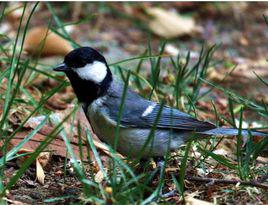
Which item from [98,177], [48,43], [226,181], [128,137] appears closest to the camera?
[226,181]

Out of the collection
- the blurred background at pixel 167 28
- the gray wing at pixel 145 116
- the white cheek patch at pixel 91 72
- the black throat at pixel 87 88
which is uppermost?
the white cheek patch at pixel 91 72

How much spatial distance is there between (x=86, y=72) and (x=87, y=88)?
10 centimetres

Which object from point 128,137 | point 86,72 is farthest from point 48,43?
point 128,137

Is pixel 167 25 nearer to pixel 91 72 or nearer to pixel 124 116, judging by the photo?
pixel 91 72

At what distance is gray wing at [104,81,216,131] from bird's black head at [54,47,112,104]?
4.1 inches

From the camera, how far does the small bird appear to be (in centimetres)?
367

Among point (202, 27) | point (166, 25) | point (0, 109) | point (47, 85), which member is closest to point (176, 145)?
point (0, 109)

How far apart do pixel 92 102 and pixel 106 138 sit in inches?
11.1

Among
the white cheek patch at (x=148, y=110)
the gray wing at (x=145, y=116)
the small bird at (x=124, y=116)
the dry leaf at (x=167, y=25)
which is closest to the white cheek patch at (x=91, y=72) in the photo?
the small bird at (x=124, y=116)

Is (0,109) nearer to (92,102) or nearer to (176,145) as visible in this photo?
(92,102)

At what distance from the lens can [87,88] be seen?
3891 millimetres

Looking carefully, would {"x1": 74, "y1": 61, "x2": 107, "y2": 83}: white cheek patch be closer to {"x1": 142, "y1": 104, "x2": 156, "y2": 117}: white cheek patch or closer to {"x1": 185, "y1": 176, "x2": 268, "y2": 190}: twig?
{"x1": 142, "y1": 104, "x2": 156, "y2": 117}: white cheek patch

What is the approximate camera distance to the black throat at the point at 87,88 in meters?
3.88

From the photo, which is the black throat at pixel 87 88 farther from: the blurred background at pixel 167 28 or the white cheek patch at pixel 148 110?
the blurred background at pixel 167 28
